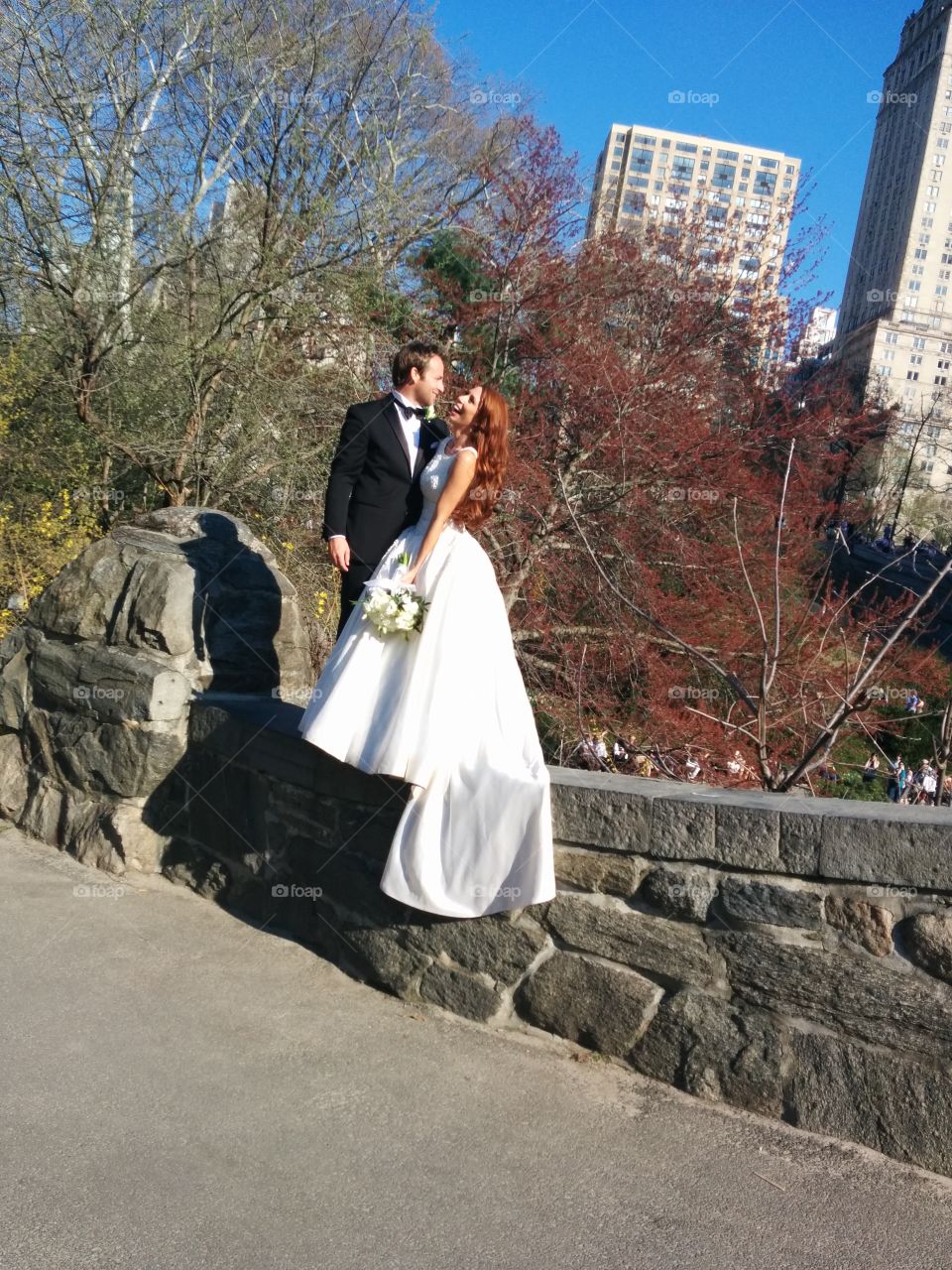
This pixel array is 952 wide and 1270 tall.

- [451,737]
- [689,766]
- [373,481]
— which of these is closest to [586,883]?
[451,737]

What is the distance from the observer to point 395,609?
3.54 meters

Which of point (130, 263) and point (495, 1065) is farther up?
point (130, 263)

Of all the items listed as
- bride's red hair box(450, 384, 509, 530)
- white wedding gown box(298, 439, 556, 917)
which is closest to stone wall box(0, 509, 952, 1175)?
white wedding gown box(298, 439, 556, 917)

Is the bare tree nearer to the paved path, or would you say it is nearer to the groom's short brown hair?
the groom's short brown hair

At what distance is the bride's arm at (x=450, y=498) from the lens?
3.66m

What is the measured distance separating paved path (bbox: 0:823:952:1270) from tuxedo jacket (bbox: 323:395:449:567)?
1.66 m

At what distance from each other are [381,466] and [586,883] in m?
1.84

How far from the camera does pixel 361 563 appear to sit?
166 inches

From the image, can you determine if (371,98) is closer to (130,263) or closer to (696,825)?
(130,263)

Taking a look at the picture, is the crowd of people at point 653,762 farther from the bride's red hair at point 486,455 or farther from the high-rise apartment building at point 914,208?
the high-rise apartment building at point 914,208

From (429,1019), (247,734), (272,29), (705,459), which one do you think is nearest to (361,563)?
(247,734)

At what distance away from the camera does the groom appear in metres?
4.22

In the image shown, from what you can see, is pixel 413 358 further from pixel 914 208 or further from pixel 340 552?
pixel 914 208

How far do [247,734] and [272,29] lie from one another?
28.2 ft
